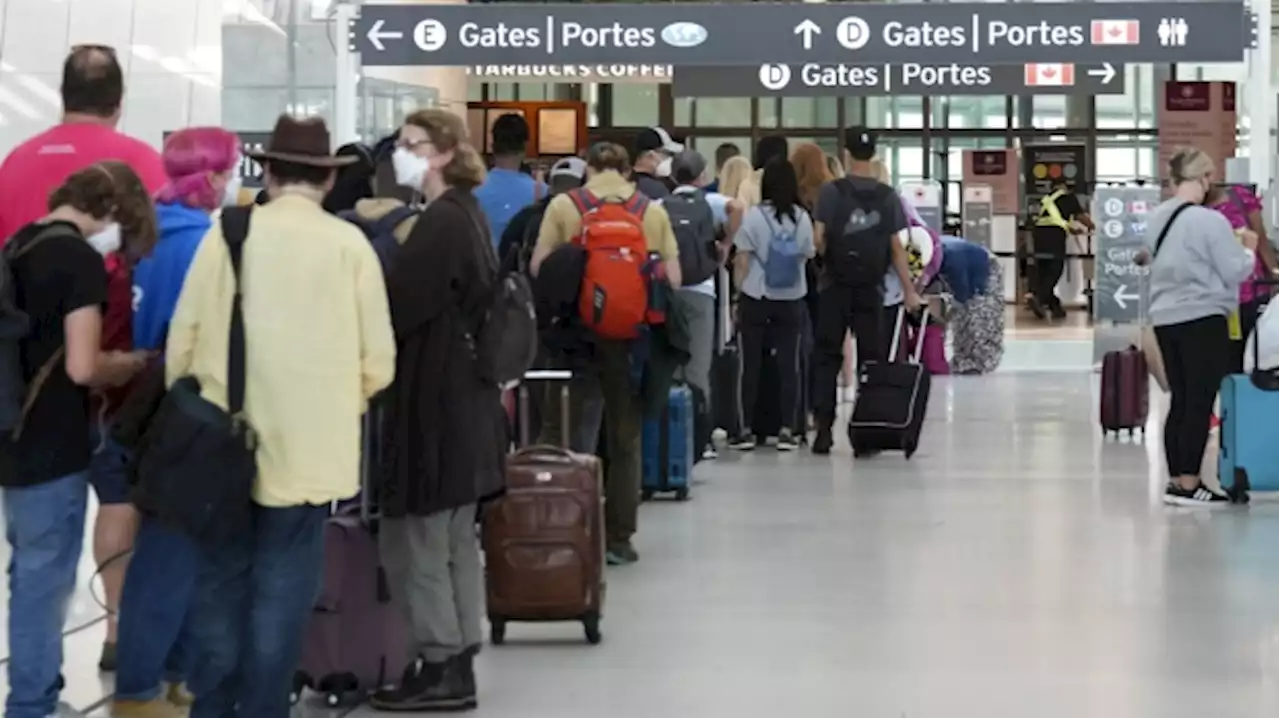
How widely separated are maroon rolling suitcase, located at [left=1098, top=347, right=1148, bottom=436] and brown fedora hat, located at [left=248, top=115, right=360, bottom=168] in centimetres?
854

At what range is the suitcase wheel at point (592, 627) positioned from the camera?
6840mm

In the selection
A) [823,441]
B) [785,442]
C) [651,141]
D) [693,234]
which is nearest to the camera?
[693,234]

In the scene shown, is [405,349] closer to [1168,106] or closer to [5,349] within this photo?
[5,349]

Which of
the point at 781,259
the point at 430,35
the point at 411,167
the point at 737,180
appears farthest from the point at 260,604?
the point at 430,35

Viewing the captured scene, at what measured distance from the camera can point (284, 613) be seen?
5066 mm

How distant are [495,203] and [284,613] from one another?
4.23 m

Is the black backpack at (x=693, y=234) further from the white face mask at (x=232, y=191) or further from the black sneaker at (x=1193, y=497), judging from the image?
the white face mask at (x=232, y=191)

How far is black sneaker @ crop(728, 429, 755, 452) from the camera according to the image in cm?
1266

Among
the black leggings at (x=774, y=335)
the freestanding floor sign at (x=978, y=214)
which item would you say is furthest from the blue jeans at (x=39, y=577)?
the freestanding floor sign at (x=978, y=214)

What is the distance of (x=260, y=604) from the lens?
5.06 metres

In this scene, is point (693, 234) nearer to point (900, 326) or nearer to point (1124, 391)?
point (900, 326)

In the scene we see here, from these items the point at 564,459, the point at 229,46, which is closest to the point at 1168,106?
the point at 229,46

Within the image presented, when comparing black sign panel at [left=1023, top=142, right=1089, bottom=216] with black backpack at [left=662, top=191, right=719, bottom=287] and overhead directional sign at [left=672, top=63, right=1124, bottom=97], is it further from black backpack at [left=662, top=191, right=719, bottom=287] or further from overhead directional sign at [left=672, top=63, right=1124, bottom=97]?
black backpack at [left=662, top=191, right=719, bottom=287]

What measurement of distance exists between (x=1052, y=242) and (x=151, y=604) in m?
22.9
